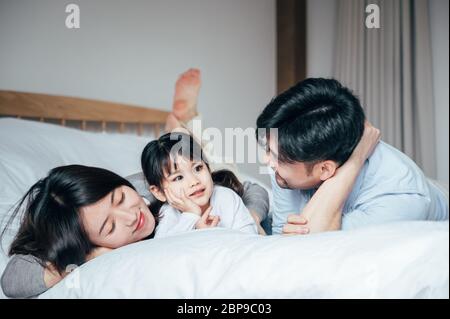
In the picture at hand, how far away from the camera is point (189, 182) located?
3.13ft

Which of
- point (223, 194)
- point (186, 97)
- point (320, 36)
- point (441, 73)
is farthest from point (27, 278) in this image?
point (320, 36)

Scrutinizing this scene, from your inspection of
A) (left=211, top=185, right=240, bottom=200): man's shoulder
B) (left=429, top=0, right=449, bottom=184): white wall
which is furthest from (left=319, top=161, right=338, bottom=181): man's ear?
(left=429, top=0, right=449, bottom=184): white wall

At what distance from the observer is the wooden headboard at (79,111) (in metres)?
1.45

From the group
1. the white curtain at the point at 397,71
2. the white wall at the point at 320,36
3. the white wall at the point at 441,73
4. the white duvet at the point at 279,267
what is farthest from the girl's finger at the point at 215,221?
the white wall at the point at 320,36

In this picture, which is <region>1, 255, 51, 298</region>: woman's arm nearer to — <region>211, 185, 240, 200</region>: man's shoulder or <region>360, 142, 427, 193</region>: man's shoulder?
<region>211, 185, 240, 200</region>: man's shoulder

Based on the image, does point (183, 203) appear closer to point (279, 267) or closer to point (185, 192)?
point (185, 192)

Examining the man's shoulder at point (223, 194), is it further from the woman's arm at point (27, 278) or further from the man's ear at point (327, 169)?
the woman's arm at point (27, 278)

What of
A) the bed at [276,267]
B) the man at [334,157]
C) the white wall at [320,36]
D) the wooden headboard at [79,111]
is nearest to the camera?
the bed at [276,267]

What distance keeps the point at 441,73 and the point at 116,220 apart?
202 centimetres

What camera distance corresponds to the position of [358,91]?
7.95 feet

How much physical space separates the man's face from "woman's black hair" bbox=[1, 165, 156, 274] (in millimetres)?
305

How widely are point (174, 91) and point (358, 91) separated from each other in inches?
40.5

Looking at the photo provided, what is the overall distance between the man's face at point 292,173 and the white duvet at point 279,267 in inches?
6.6

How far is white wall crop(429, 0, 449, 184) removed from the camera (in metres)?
2.25
